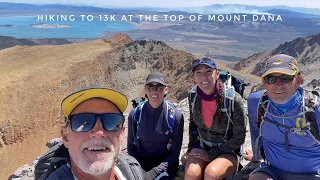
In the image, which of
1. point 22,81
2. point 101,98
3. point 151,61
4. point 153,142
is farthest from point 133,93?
point 101,98

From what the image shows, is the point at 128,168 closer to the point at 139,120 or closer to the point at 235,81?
the point at 139,120

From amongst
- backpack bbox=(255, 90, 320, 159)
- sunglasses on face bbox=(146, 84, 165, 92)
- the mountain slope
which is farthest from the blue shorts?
the mountain slope

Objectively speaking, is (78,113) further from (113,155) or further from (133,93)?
(133,93)

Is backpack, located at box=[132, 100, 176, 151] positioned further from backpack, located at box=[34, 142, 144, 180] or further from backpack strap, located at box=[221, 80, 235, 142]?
backpack, located at box=[34, 142, 144, 180]

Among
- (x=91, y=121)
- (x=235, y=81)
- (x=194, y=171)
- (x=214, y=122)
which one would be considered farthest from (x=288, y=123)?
(x=91, y=121)

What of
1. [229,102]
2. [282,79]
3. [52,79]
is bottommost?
[52,79]
